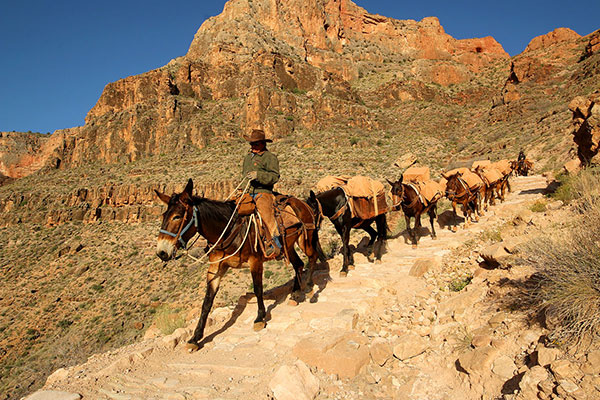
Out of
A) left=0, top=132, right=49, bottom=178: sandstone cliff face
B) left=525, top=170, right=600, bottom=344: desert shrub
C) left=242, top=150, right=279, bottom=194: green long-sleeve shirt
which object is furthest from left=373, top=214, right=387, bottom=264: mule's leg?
left=0, top=132, right=49, bottom=178: sandstone cliff face

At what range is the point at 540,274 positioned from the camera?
12.3 ft

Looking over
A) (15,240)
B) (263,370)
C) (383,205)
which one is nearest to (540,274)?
(263,370)

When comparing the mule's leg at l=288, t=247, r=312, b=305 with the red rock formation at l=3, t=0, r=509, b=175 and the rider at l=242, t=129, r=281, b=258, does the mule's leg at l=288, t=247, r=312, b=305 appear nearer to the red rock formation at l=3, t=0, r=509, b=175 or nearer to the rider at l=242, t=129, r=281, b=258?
the rider at l=242, t=129, r=281, b=258

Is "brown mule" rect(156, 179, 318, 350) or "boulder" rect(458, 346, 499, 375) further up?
"brown mule" rect(156, 179, 318, 350)

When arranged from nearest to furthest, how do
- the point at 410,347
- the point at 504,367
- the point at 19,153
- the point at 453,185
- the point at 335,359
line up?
the point at 504,367
the point at 335,359
the point at 410,347
the point at 453,185
the point at 19,153

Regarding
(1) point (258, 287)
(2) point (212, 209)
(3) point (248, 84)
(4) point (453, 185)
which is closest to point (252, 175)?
(2) point (212, 209)

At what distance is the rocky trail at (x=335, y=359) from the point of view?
10.9 feet

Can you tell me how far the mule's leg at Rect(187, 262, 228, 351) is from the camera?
486 centimetres

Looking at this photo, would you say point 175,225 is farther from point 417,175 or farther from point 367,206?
point 417,175

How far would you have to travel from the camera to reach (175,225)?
14.4 ft

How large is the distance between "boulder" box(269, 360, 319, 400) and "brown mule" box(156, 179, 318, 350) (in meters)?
1.84

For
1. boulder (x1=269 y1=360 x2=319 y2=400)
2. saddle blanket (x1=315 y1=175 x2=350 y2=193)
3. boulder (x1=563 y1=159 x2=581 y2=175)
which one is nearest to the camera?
boulder (x1=269 y1=360 x2=319 y2=400)

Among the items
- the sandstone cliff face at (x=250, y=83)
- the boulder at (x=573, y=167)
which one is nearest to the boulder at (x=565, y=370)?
the boulder at (x=573, y=167)

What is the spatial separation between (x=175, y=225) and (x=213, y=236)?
28.4 inches
